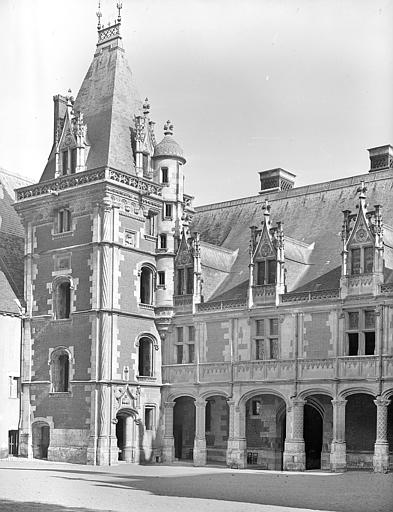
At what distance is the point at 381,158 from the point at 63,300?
50.0 ft

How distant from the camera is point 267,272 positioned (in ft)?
111

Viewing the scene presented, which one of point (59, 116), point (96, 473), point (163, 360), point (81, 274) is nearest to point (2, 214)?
point (59, 116)

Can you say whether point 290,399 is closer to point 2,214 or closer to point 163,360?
point 163,360

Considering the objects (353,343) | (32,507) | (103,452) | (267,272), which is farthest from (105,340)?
(32,507)

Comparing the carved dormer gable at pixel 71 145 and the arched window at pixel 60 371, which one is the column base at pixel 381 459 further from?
the carved dormer gable at pixel 71 145

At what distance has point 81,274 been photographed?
35844mm

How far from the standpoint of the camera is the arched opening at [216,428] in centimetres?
3584

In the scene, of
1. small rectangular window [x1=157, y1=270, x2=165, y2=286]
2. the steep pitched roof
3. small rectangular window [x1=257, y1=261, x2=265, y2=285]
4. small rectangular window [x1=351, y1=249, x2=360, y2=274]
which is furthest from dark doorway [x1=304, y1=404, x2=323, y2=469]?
the steep pitched roof

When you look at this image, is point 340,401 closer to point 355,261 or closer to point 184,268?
point 355,261

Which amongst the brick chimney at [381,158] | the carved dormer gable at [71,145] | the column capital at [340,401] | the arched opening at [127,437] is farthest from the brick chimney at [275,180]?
the column capital at [340,401]

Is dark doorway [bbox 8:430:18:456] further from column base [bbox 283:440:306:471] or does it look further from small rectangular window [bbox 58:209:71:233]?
column base [bbox 283:440:306:471]

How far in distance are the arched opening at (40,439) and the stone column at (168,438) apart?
502cm

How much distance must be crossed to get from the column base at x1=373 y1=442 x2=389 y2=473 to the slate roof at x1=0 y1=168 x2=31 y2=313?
1672 centimetres

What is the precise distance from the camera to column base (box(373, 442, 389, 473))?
96.6 ft
